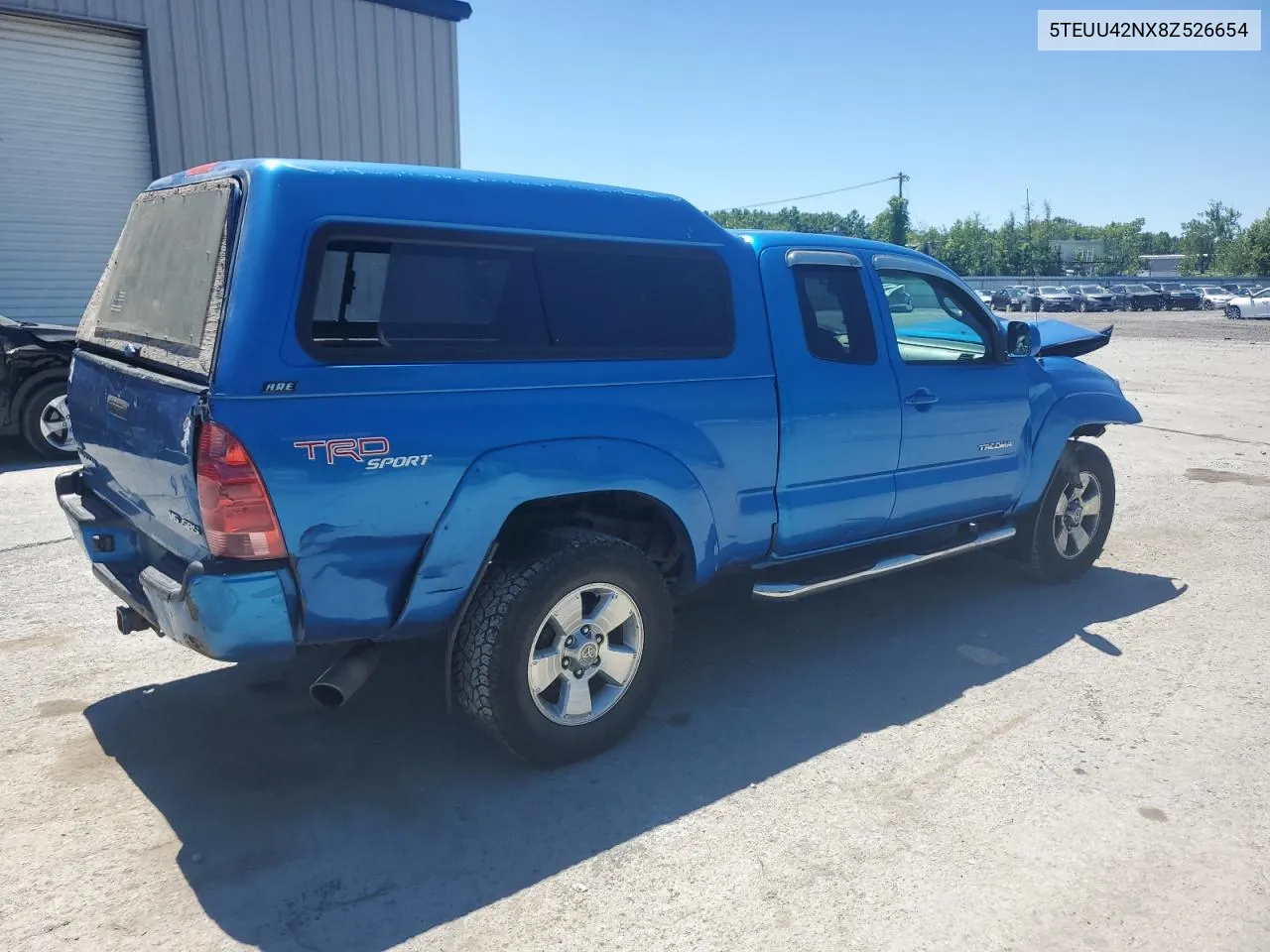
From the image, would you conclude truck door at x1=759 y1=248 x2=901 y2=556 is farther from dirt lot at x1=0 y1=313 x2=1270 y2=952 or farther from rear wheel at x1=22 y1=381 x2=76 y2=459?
rear wheel at x1=22 y1=381 x2=76 y2=459

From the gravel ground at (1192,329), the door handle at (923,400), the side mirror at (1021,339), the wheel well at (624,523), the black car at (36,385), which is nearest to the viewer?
the wheel well at (624,523)

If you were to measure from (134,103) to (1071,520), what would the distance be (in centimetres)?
1215

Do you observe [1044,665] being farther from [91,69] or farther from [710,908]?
[91,69]

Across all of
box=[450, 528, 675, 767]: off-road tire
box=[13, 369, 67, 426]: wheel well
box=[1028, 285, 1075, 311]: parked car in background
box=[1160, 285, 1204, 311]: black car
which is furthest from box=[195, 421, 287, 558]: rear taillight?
box=[1160, 285, 1204, 311]: black car

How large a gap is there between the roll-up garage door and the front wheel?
11773 mm

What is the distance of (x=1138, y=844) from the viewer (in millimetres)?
3219

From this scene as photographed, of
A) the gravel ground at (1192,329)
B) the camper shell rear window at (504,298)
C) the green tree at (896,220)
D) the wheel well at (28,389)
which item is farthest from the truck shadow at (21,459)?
the green tree at (896,220)

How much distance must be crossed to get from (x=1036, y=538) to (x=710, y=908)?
12.2 feet

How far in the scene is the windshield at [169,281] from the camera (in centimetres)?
313

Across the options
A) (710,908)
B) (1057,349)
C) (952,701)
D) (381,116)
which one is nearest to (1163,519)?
(1057,349)

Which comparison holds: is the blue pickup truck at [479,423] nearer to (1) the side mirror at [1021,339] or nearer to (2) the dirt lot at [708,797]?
(2) the dirt lot at [708,797]

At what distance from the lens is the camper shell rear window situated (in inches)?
124

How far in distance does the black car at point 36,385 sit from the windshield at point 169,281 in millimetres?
5758

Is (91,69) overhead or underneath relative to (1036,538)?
overhead
